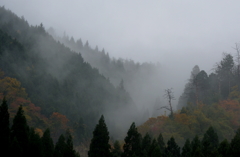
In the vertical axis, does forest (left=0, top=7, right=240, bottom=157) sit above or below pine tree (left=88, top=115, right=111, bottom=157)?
above

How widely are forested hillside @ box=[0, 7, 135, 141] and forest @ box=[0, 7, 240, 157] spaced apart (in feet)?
0.95

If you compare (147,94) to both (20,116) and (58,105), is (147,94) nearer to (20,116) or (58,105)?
(58,105)

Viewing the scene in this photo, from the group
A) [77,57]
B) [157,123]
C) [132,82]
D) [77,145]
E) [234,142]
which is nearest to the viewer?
[234,142]

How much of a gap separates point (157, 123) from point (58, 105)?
39.9m

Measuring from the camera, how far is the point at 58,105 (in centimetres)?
7119

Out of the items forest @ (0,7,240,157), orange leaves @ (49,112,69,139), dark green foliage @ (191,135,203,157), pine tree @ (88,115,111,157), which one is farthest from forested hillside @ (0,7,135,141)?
dark green foliage @ (191,135,203,157)

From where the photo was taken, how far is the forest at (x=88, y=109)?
71.4 ft

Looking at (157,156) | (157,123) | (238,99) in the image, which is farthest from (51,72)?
(157,156)

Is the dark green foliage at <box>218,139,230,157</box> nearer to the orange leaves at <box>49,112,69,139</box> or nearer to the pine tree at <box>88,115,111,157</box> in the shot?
the pine tree at <box>88,115,111,157</box>

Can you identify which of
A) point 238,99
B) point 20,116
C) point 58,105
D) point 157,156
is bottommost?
point 157,156

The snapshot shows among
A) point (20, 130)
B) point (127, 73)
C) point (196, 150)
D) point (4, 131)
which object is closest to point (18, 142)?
point (4, 131)

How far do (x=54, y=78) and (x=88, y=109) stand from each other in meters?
16.3

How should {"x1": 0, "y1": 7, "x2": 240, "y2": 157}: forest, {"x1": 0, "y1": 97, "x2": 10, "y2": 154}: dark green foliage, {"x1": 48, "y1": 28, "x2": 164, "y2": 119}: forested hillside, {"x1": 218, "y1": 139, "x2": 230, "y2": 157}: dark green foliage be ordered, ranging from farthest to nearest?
{"x1": 48, "y1": 28, "x2": 164, "y2": 119}: forested hillside < {"x1": 0, "y1": 7, "x2": 240, "y2": 157}: forest < {"x1": 218, "y1": 139, "x2": 230, "y2": 157}: dark green foliage < {"x1": 0, "y1": 97, "x2": 10, "y2": 154}: dark green foliage

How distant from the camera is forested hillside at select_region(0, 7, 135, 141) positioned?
6506 cm
